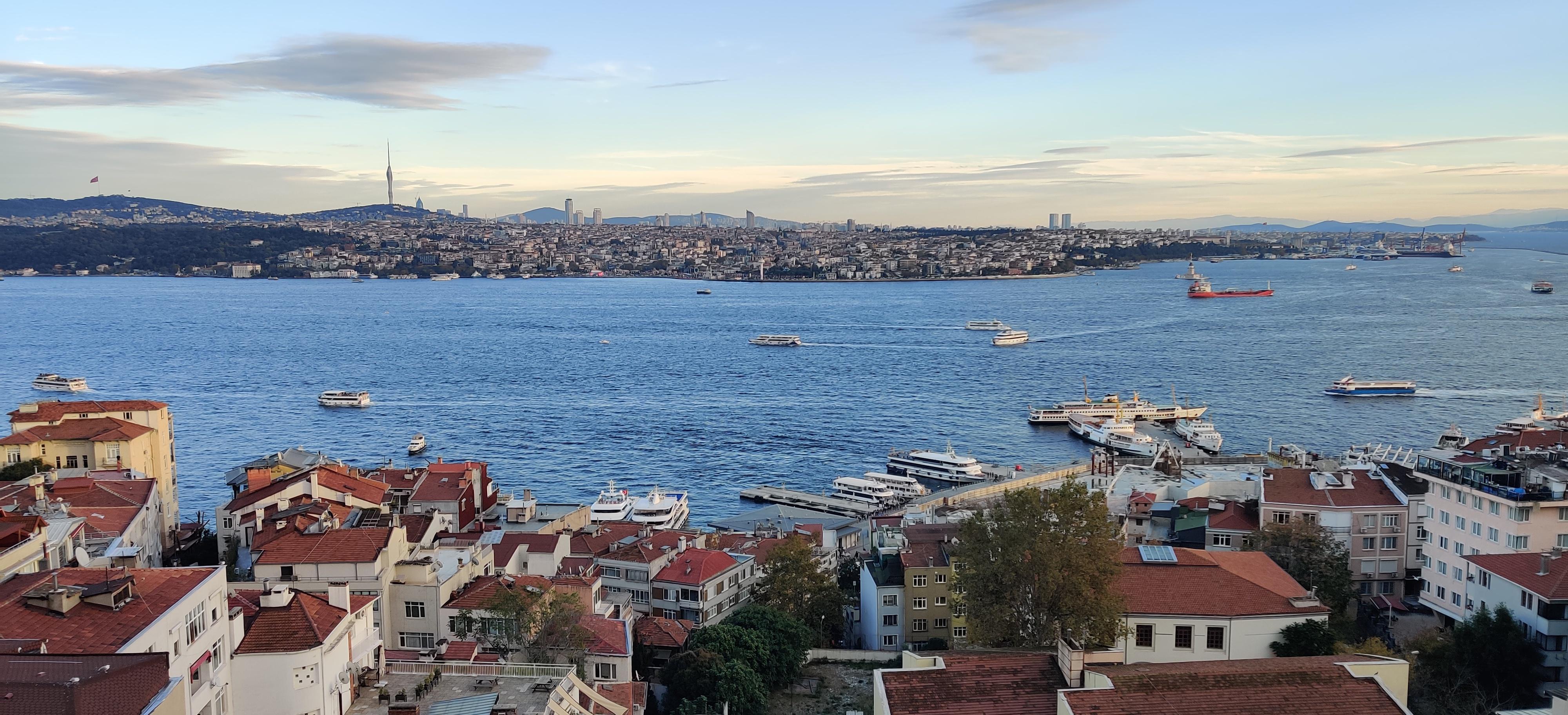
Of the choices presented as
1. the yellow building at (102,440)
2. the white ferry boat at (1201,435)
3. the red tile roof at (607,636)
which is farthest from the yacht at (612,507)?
the white ferry boat at (1201,435)

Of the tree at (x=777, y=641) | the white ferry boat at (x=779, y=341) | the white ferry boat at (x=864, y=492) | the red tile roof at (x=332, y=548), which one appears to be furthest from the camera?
the white ferry boat at (x=779, y=341)

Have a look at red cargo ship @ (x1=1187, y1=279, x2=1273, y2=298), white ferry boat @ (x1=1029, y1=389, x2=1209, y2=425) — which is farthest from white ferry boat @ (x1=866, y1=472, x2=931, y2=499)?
red cargo ship @ (x1=1187, y1=279, x2=1273, y2=298)

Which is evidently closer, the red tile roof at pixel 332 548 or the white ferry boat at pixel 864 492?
the red tile roof at pixel 332 548

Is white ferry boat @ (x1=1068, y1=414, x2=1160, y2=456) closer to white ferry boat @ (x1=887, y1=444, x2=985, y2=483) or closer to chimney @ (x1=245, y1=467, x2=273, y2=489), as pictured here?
white ferry boat @ (x1=887, y1=444, x2=985, y2=483)

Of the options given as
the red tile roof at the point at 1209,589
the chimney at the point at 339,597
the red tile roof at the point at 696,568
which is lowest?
the red tile roof at the point at 696,568

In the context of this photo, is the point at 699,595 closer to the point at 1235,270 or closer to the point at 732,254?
the point at 1235,270

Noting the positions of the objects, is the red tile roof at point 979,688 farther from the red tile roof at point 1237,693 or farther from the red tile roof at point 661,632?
the red tile roof at point 661,632

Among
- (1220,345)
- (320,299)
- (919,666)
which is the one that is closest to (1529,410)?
(1220,345)

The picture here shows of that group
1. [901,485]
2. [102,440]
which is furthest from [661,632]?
[901,485]
